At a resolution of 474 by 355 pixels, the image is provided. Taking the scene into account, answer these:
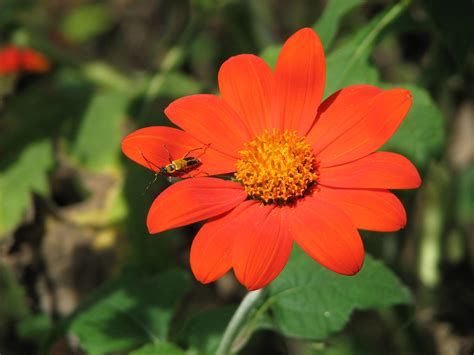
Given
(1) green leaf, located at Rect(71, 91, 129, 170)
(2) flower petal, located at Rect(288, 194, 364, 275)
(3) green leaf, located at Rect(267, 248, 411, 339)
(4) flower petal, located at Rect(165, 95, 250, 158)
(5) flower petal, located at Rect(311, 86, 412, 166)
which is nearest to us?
(2) flower petal, located at Rect(288, 194, 364, 275)

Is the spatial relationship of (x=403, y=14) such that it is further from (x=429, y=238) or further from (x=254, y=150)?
(x=429, y=238)

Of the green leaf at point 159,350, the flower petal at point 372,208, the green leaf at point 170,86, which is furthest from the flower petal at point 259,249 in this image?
the green leaf at point 170,86

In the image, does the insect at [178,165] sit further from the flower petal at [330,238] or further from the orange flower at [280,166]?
the flower petal at [330,238]

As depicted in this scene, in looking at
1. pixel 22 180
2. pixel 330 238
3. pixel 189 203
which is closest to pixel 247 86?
pixel 189 203

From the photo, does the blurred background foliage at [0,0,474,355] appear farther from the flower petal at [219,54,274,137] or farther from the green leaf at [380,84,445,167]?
the flower petal at [219,54,274,137]

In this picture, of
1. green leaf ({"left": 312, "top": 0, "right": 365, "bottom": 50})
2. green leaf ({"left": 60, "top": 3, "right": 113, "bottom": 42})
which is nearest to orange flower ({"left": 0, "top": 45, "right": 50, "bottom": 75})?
green leaf ({"left": 60, "top": 3, "right": 113, "bottom": 42})

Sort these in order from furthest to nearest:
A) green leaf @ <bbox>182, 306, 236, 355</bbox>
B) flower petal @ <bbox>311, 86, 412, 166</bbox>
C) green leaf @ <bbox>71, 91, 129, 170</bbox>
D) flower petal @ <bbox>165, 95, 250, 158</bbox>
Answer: green leaf @ <bbox>71, 91, 129, 170</bbox> < green leaf @ <bbox>182, 306, 236, 355</bbox> < flower petal @ <bbox>165, 95, 250, 158</bbox> < flower petal @ <bbox>311, 86, 412, 166</bbox>
